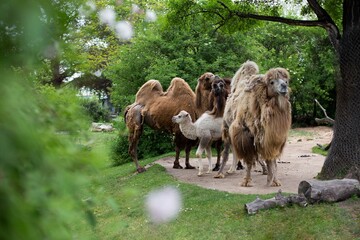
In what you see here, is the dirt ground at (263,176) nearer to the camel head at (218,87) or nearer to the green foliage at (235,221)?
the green foliage at (235,221)

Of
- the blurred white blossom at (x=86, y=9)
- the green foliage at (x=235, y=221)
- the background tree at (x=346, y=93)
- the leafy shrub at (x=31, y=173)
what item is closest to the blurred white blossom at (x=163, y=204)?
the green foliage at (x=235, y=221)

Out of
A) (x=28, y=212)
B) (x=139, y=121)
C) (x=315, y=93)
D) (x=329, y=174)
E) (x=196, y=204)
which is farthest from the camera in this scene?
(x=315, y=93)

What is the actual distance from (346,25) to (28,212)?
7458 millimetres

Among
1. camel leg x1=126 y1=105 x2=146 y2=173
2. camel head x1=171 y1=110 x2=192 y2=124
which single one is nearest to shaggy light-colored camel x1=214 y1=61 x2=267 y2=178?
camel head x1=171 y1=110 x2=192 y2=124

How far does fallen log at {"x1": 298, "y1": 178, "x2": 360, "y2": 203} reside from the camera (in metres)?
5.96

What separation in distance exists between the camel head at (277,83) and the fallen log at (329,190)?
1607 millimetres

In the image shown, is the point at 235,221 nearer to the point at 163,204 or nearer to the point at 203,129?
the point at 163,204

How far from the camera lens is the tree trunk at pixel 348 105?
23.1 ft

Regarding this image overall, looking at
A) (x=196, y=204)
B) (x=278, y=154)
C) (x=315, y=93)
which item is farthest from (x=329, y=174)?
(x=315, y=93)

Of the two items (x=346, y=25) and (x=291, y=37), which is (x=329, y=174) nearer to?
(x=346, y=25)

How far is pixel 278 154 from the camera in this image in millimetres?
7391

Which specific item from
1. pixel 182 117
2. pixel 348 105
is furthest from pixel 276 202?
pixel 182 117

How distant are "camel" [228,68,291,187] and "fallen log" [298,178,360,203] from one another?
1259mm

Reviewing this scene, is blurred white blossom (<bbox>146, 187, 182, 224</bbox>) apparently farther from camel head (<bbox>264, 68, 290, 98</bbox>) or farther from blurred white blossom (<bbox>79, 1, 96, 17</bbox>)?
blurred white blossom (<bbox>79, 1, 96, 17</bbox>)
